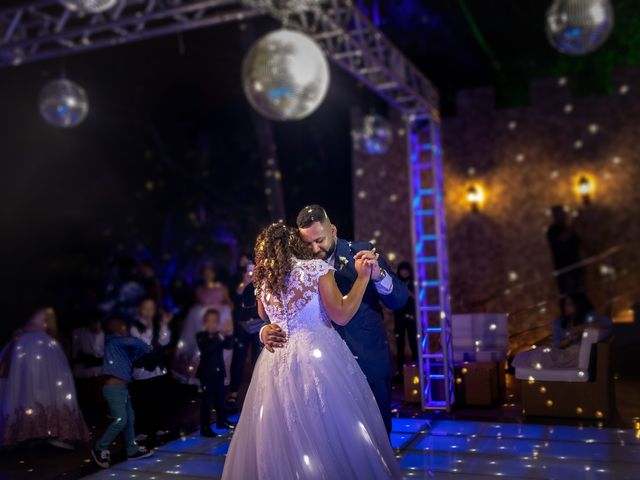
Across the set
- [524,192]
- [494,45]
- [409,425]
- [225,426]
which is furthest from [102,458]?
[494,45]

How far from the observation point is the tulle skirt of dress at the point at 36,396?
5086 millimetres

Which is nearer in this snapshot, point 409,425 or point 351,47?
point 409,425

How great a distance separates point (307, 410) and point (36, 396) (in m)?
3.12

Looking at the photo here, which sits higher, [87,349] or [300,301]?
[300,301]

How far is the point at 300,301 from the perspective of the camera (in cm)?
313

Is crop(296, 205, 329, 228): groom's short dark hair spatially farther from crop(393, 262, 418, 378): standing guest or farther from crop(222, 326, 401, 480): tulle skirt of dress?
crop(393, 262, 418, 378): standing guest

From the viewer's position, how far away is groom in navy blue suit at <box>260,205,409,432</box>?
3242 mm

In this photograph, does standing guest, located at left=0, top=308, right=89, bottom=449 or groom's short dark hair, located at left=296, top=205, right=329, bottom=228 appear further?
standing guest, located at left=0, top=308, right=89, bottom=449

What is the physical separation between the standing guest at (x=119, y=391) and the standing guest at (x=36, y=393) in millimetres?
679

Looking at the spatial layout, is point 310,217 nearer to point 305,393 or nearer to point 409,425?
point 305,393

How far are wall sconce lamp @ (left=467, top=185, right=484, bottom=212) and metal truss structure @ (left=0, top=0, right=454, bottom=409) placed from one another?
11.0 feet

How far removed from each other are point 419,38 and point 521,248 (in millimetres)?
3629

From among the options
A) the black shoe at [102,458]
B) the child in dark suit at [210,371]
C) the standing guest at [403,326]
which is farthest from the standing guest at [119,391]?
the standing guest at [403,326]

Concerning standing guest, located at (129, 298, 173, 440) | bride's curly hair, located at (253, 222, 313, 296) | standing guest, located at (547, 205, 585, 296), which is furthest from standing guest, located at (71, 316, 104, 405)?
standing guest, located at (547, 205, 585, 296)
